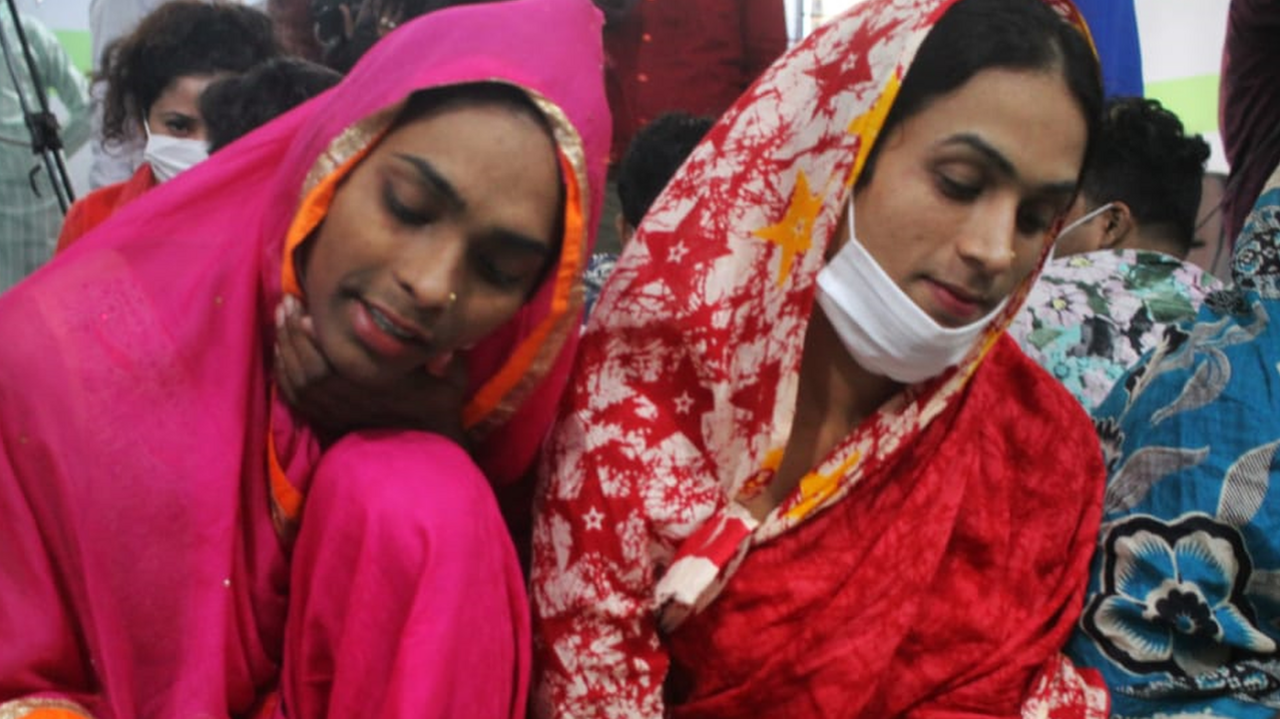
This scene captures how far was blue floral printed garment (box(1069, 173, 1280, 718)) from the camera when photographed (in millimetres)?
1259

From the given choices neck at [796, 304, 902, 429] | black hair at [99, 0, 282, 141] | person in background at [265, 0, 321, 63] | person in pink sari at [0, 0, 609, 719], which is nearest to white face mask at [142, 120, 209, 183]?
black hair at [99, 0, 282, 141]

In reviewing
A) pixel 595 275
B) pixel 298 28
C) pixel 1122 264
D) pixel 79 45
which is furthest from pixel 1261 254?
pixel 79 45

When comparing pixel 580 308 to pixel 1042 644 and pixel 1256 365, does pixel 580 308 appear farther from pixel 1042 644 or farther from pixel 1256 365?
pixel 1256 365

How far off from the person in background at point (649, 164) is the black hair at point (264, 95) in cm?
66

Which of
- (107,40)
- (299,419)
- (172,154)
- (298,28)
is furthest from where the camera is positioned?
(107,40)

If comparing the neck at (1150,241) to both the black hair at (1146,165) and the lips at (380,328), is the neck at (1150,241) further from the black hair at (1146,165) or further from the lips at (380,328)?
the lips at (380,328)

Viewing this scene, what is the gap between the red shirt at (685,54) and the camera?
8.72 feet

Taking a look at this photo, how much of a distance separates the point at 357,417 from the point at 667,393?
0.33 metres

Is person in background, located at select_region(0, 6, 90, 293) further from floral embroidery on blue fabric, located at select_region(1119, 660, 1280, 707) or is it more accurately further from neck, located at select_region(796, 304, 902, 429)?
floral embroidery on blue fabric, located at select_region(1119, 660, 1280, 707)

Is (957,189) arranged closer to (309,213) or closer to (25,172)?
(309,213)

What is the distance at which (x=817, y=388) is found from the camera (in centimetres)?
133

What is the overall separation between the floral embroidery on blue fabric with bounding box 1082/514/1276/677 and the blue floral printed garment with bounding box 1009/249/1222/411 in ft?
1.86

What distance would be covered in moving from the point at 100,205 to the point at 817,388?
1566mm

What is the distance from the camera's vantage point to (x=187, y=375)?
109 cm
